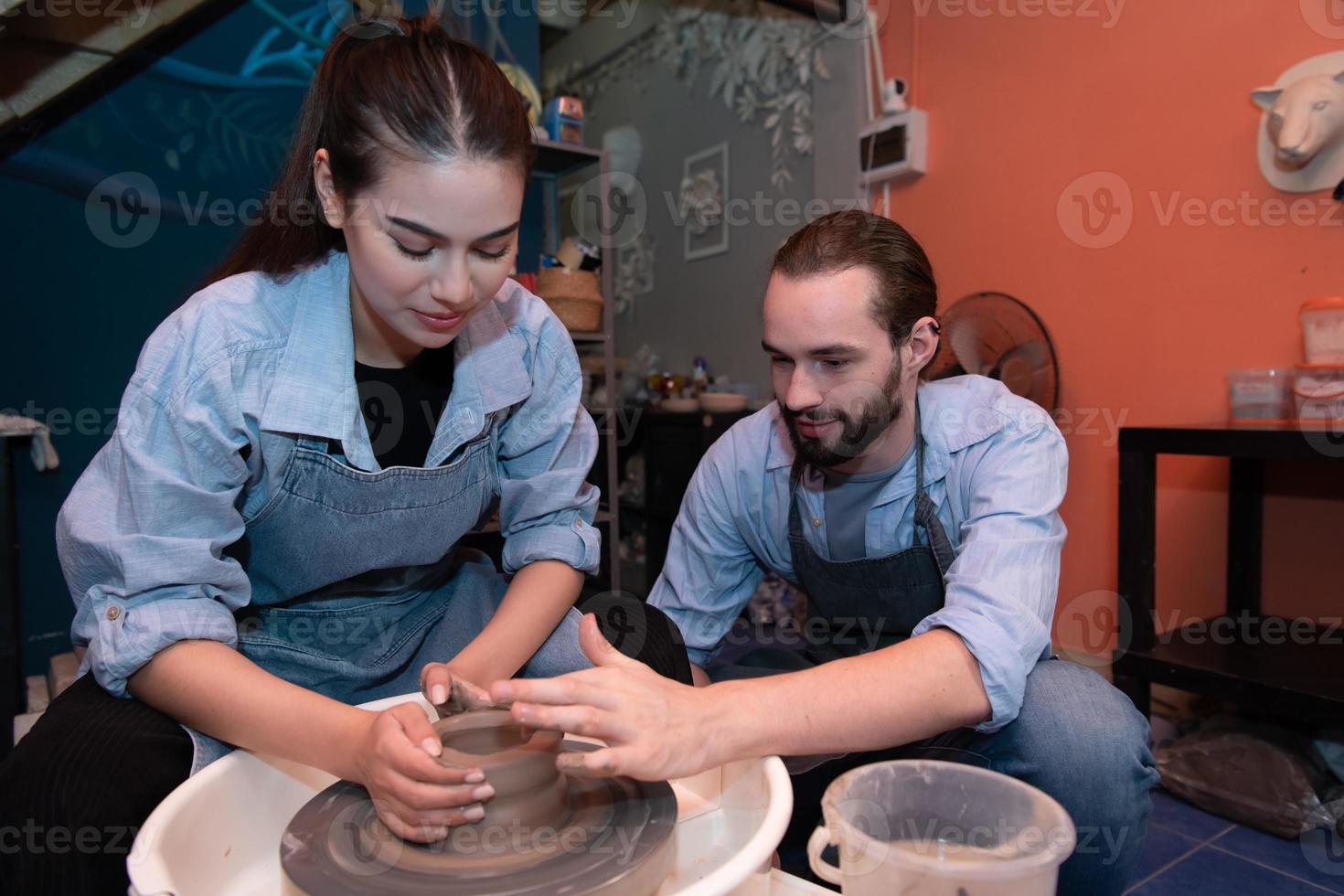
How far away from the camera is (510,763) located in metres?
0.79

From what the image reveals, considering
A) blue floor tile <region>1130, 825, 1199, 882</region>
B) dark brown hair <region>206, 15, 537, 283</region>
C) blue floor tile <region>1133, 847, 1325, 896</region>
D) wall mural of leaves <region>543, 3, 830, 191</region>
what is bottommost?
blue floor tile <region>1130, 825, 1199, 882</region>

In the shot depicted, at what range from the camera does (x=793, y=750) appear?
90 centimetres

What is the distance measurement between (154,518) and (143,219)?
80.2 inches

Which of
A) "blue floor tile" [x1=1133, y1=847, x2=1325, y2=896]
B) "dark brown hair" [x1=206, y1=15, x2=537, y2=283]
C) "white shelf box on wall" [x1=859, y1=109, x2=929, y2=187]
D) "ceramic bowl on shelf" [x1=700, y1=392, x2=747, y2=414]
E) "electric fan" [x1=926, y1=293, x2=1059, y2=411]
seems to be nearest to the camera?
"dark brown hair" [x1=206, y1=15, x2=537, y2=283]

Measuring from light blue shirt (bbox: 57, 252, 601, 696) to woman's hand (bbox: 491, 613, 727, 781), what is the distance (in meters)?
0.41

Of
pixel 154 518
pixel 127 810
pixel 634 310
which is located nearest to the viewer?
pixel 127 810

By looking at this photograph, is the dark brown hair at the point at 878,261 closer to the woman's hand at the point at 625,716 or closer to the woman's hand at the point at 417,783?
the woman's hand at the point at 625,716

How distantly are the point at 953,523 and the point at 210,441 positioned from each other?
1.02 m

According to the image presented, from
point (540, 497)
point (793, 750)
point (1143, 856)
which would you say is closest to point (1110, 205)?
point (1143, 856)

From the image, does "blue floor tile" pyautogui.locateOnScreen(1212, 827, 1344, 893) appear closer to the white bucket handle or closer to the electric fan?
the electric fan

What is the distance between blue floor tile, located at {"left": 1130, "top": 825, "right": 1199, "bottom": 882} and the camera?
1605 mm

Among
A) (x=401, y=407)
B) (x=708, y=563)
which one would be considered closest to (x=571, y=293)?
(x=708, y=563)

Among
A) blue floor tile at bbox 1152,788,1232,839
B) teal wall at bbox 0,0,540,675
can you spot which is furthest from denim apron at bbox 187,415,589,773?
teal wall at bbox 0,0,540,675

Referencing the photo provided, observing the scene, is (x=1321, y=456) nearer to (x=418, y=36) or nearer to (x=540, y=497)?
(x=540, y=497)
